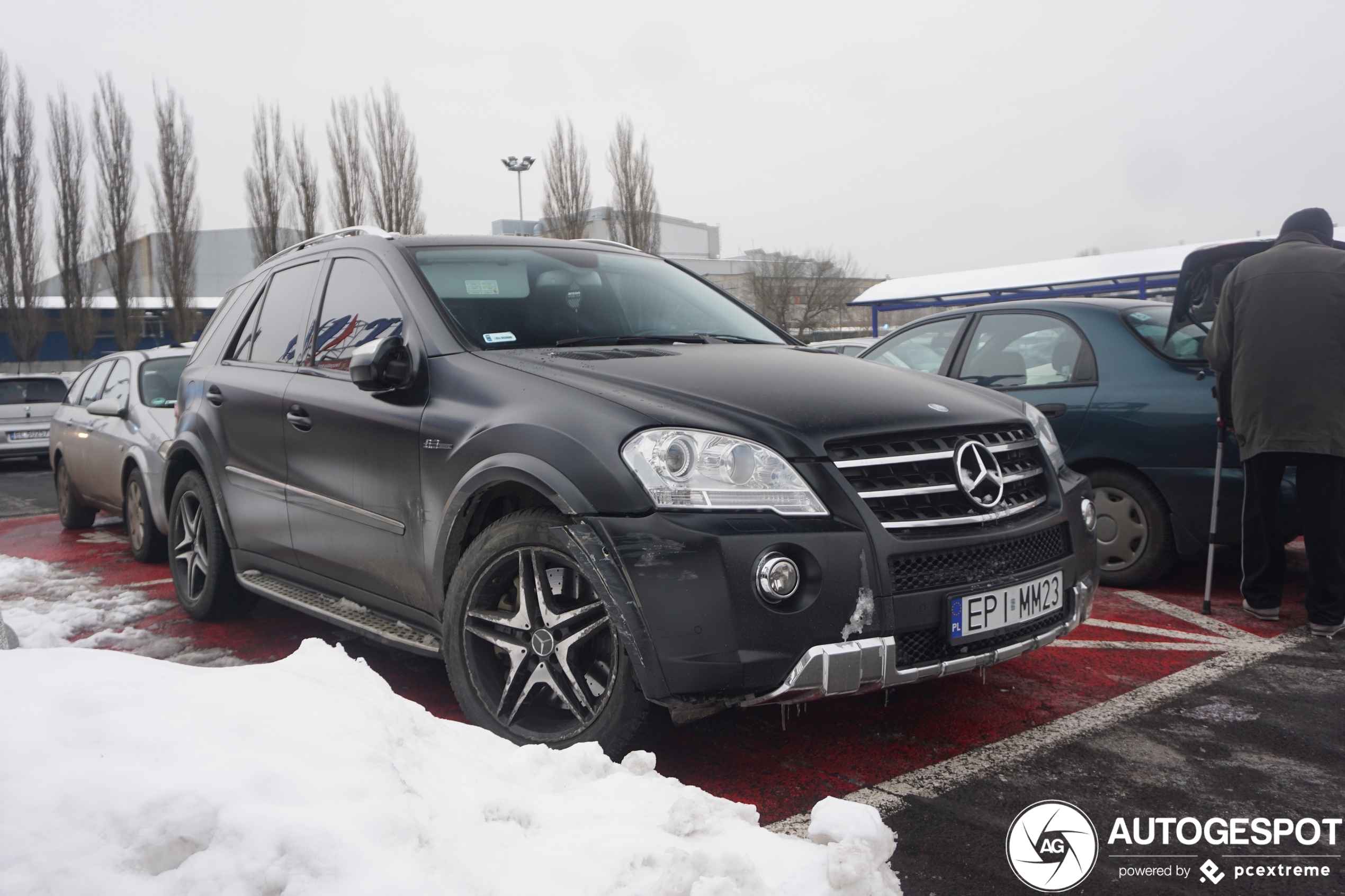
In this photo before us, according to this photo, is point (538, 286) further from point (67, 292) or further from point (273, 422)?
point (67, 292)

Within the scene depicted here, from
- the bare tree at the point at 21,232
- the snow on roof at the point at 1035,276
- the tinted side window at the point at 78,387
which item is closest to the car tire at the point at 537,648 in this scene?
the tinted side window at the point at 78,387

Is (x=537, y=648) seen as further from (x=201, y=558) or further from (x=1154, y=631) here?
(x=1154, y=631)

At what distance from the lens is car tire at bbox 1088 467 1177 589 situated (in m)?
4.99

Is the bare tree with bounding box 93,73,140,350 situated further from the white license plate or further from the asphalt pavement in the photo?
the white license plate

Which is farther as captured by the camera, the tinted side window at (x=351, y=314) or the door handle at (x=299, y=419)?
the door handle at (x=299, y=419)

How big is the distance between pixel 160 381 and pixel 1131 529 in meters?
6.47

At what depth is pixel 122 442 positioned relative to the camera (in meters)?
7.01

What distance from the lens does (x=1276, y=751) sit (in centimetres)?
303

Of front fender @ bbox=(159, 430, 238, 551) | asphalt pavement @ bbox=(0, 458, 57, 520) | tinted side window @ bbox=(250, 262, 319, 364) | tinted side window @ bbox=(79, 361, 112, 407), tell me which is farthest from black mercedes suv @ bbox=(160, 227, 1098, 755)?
asphalt pavement @ bbox=(0, 458, 57, 520)

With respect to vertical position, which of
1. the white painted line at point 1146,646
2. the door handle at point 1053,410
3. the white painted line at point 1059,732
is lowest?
the white painted line at point 1146,646

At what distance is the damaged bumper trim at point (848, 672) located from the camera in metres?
2.54

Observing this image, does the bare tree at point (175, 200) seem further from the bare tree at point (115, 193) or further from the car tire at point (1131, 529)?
the car tire at point (1131, 529)

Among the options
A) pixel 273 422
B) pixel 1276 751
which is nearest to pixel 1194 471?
pixel 1276 751

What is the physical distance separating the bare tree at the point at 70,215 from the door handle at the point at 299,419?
30.1 metres
